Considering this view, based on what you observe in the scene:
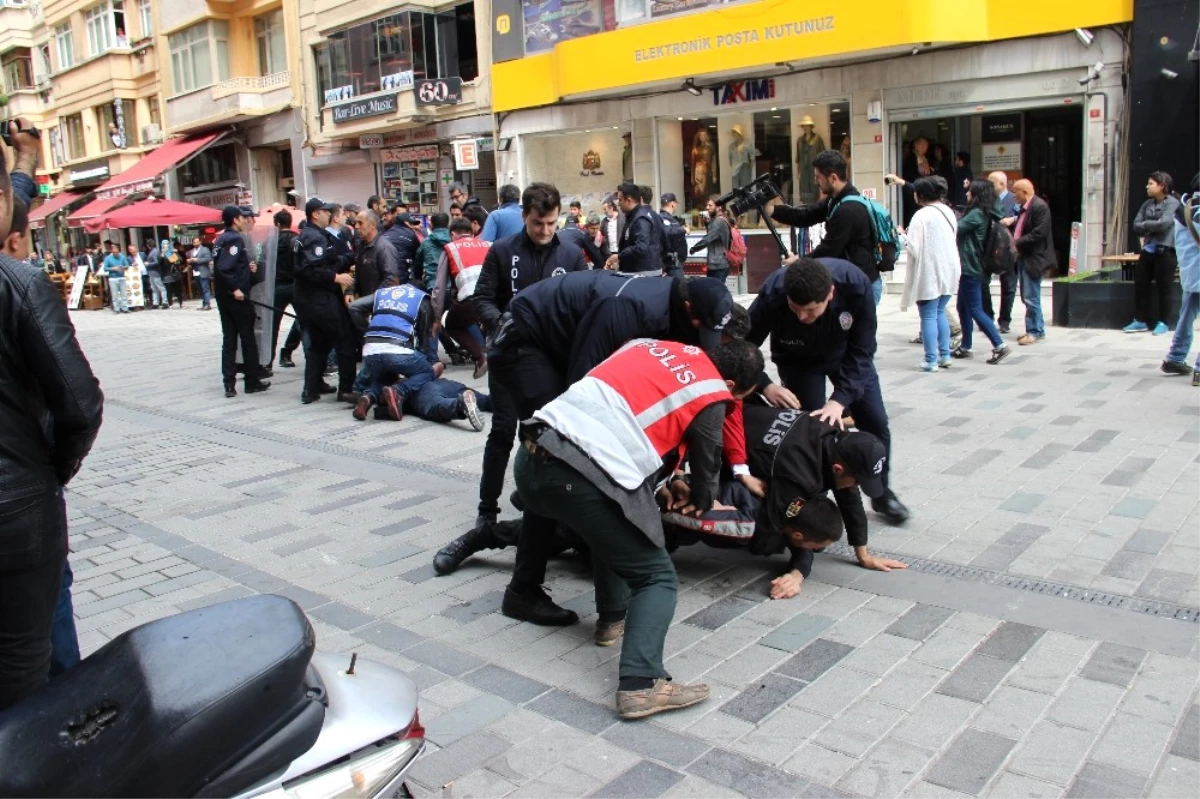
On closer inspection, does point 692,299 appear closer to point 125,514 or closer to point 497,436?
point 497,436

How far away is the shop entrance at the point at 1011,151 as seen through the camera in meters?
14.8

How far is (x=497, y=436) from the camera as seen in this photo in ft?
16.8

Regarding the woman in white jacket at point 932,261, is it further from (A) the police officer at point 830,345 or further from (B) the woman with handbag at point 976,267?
(A) the police officer at point 830,345

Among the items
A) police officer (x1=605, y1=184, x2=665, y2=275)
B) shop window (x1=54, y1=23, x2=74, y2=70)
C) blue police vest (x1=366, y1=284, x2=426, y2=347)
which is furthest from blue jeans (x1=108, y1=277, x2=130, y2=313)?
police officer (x1=605, y1=184, x2=665, y2=275)

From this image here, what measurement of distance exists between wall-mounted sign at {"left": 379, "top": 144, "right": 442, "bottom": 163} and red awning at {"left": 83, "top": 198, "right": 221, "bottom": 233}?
4.23 meters

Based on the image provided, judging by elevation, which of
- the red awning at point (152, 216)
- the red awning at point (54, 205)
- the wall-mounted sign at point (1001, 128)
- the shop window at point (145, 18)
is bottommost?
the red awning at point (152, 216)

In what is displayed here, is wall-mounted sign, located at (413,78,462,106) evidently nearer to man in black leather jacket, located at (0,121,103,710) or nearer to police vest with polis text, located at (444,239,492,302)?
police vest with polis text, located at (444,239,492,302)

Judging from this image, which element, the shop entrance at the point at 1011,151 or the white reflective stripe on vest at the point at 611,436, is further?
the shop entrance at the point at 1011,151

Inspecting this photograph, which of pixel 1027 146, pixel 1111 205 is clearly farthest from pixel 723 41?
pixel 1111 205

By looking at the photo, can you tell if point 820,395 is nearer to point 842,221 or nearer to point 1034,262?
point 842,221

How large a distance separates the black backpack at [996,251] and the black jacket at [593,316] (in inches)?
264

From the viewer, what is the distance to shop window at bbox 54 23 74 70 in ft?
124

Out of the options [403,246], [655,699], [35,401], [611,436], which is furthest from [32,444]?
[403,246]

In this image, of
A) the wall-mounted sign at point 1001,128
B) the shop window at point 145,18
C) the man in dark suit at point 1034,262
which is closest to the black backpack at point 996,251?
the man in dark suit at point 1034,262
